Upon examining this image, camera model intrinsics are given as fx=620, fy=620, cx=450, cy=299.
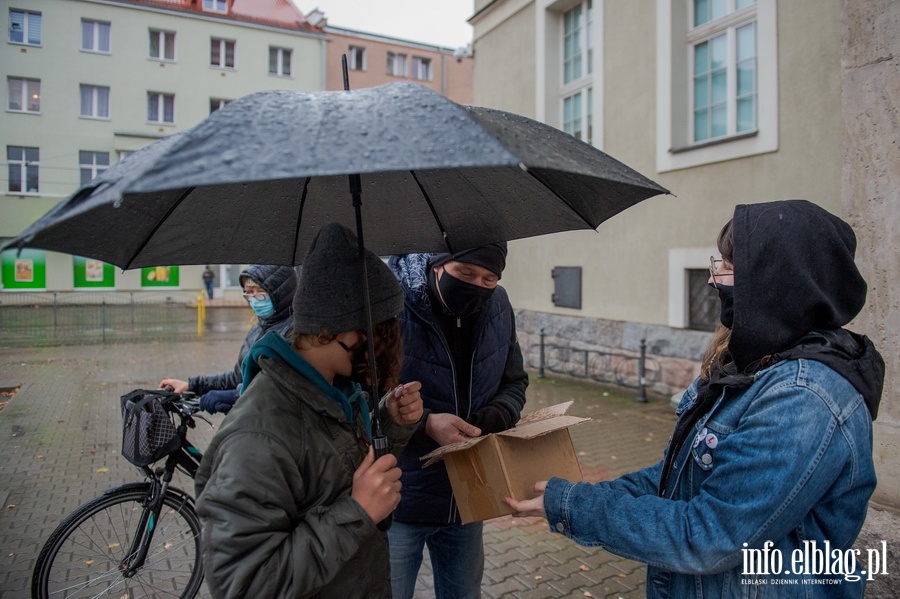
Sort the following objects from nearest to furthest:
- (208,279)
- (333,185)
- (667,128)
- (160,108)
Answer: (333,185) → (667,128) → (208,279) → (160,108)

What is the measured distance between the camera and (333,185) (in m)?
2.22

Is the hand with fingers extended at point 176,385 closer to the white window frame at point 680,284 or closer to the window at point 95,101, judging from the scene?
the white window frame at point 680,284

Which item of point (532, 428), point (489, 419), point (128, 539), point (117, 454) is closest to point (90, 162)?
point (117, 454)

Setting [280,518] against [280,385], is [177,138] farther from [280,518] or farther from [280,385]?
[280,518]

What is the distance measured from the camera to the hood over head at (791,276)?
1484mm

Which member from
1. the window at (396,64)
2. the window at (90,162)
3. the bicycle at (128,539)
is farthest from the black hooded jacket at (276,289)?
the window at (396,64)

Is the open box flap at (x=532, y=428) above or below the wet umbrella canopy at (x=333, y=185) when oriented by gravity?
below

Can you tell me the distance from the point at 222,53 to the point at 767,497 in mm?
34631

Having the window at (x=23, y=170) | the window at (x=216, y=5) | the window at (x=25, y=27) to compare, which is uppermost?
the window at (x=216, y=5)

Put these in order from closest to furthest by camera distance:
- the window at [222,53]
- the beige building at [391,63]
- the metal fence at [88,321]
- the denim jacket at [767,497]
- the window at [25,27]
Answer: the denim jacket at [767,497]
the metal fence at [88,321]
the window at [25,27]
the window at [222,53]
the beige building at [391,63]

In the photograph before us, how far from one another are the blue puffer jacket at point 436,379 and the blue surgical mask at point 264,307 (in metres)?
1.23

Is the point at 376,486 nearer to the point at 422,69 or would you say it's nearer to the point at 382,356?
the point at 382,356

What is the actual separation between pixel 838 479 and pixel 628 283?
A: 7983 mm

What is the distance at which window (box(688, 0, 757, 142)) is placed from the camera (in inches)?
303
